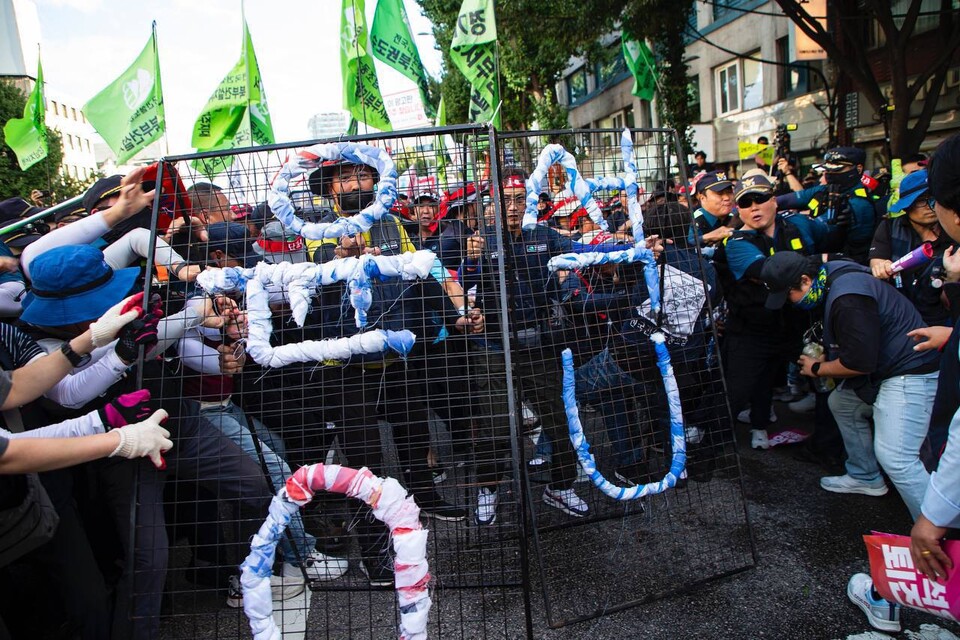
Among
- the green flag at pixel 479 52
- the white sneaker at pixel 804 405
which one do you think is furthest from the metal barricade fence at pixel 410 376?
the green flag at pixel 479 52

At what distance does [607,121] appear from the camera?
25.3m

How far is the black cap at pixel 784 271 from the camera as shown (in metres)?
3.20

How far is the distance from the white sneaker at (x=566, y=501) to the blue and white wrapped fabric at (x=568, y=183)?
5.07 ft

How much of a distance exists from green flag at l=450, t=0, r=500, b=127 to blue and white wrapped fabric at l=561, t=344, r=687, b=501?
4.19 metres

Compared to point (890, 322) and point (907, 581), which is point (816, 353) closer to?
point (890, 322)

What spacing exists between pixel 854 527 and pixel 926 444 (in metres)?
1.33

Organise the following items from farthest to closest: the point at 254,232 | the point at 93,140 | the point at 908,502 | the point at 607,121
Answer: the point at 93,140 → the point at 607,121 → the point at 908,502 → the point at 254,232

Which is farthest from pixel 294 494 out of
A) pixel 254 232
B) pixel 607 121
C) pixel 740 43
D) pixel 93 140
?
pixel 93 140

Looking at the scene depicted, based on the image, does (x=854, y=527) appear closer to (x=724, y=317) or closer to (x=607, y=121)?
(x=724, y=317)

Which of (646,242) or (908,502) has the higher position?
(646,242)

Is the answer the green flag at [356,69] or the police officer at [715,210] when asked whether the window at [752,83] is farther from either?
the police officer at [715,210]

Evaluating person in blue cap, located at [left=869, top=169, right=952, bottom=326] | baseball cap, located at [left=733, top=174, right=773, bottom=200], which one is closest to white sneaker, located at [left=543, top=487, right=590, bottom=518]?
person in blue cap, located at [left=869, top=169, right=952, bottom=326]

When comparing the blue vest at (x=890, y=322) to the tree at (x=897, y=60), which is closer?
the blue vest at (x=890, y=322)

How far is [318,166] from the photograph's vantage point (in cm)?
232
